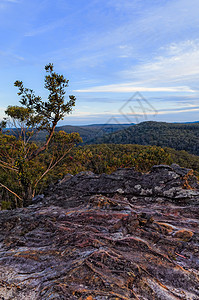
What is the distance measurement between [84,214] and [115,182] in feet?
13.2

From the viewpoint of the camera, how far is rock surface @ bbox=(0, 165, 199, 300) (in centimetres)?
434

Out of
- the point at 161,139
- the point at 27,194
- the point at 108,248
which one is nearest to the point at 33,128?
the point at 27,194

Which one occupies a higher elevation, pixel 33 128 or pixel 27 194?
pixel 33 128

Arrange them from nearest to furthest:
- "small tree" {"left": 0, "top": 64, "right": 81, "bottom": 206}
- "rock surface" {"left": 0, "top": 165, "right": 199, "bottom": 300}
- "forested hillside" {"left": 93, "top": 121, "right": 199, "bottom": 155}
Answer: "rock surface" {"left": 0, "top": 165, "right": 199, "bottom": 300} → "small tree" {"left": 0, "top": 64, "right": 81, "bottom": 206} → "forested hillside" {"left": 93, "top": 121, "right": 199, "bottom": 155}

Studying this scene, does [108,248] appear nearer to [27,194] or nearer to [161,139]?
[27,194]

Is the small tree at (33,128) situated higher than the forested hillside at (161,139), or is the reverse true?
the small tree at (33,128)

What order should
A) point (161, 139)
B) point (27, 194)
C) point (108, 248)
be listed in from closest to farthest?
point (108, 248) → point (27, 194) → point (161, 139)

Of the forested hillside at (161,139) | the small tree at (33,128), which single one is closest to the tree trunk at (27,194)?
the small tree at (33,128)

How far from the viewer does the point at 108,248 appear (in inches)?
227

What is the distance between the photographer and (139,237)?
21.5ft

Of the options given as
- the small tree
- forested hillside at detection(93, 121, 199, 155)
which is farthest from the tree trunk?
forested hillside at detection(93, 121, 199, 155)

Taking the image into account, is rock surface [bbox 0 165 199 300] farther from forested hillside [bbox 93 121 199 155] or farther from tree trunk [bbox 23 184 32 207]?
forested hillside [bbox 93 121 199 155]

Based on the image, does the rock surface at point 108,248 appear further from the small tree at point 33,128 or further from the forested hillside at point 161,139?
the forested hillside at point 161,139

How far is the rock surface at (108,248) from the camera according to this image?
4340mm
